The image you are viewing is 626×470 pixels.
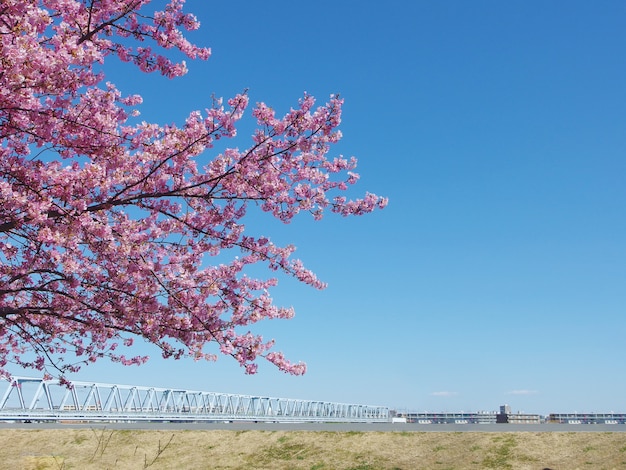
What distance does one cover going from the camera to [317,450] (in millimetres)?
20531

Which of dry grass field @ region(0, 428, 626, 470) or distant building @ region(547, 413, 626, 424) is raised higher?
distant building @ region(547, 413, 626, 424)

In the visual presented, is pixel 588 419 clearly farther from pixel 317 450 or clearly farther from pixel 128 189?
pixel 128 189

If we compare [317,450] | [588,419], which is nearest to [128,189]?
[317,450]

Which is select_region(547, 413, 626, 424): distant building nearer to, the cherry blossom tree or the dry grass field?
the dry grass field

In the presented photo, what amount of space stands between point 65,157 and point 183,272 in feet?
8.81

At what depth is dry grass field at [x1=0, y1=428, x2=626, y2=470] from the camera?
17969mm

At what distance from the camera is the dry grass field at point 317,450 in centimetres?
1797

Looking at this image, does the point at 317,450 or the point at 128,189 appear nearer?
the point at 128,189

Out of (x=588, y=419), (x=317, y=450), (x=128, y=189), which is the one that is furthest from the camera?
(x=588, y=419)

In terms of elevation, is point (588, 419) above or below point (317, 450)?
above

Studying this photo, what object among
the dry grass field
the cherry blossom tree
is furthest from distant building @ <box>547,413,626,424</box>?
the cherry blossom tree

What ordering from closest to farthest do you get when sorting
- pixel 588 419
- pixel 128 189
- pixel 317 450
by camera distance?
pixel 128 189 < pixel 317 450 < pixel 588 419

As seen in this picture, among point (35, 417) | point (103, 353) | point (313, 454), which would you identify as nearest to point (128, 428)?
point (35, 417)

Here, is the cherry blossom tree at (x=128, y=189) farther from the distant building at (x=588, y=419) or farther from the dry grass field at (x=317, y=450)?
the distant building at (x=588, y=419)
